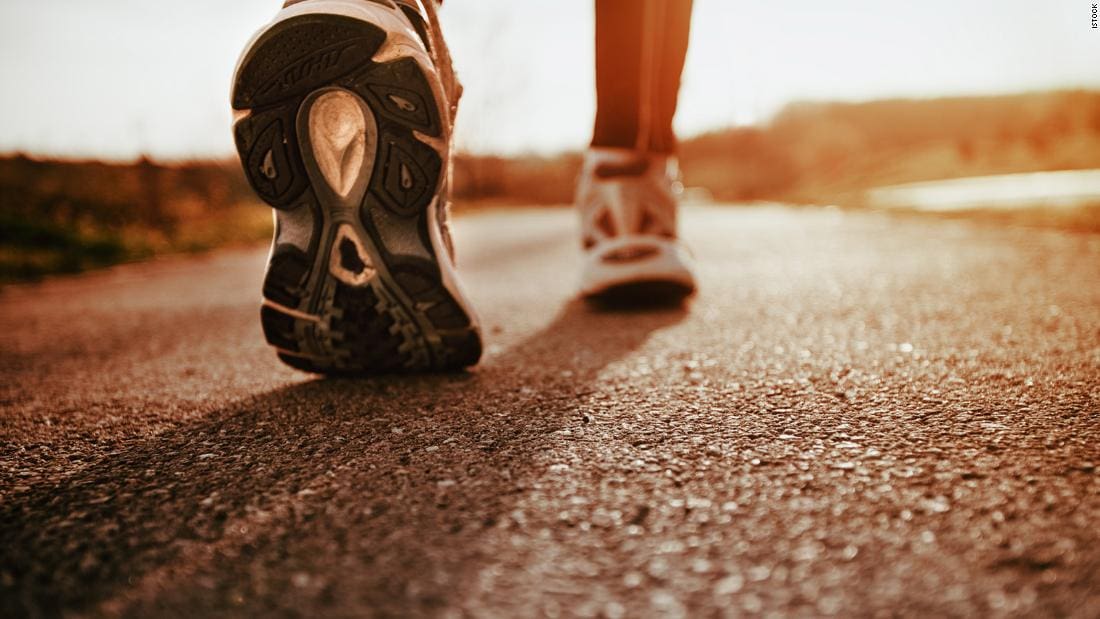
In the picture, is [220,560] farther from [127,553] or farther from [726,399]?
[726,399]

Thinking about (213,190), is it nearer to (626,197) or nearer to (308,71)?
(626,197)

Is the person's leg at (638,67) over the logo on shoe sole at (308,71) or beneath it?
over

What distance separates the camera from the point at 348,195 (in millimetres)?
1063

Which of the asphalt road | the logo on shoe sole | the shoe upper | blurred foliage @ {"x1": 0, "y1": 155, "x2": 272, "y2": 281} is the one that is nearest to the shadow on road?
the asphalt road

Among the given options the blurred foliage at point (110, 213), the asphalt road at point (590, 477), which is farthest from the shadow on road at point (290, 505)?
the blurred foliage at point (110, 213)

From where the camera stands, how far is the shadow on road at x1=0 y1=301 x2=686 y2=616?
527 mm

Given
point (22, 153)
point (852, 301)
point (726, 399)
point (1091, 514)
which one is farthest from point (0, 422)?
point (22, 153)

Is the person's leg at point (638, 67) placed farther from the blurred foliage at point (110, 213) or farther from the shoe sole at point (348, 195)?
the blurred foliage at point (110, 213)

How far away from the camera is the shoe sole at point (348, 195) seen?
1.01 m

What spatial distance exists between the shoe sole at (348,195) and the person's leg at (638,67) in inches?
33.1

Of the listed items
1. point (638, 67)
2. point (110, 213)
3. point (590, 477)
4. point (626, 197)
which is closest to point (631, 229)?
point (626, 197)

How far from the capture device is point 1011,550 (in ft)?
1.74

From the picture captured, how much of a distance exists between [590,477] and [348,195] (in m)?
0.59

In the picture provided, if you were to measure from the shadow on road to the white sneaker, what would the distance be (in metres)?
0.73
